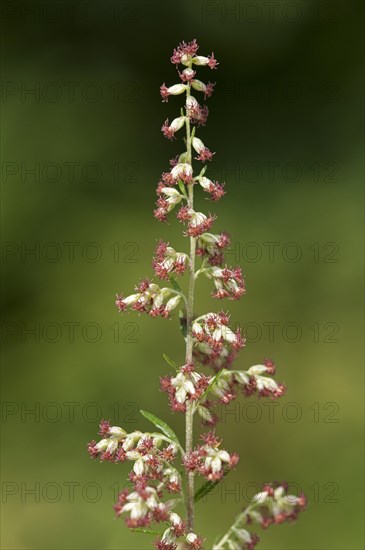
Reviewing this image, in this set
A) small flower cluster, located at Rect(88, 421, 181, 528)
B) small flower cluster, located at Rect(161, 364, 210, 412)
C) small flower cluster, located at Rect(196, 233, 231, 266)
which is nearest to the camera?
small flower cluster, located at Rect(88, 421, 181, 528)

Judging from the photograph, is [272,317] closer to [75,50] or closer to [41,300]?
[41,300]

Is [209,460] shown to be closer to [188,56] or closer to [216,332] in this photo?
[216,332]

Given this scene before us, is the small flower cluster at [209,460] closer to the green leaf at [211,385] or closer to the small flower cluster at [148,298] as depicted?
the green leaf at [211,385]

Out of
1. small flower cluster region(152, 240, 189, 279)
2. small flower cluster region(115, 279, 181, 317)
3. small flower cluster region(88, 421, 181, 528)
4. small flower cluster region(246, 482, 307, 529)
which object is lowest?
small flower cluster region(246, 482, 307, 529)

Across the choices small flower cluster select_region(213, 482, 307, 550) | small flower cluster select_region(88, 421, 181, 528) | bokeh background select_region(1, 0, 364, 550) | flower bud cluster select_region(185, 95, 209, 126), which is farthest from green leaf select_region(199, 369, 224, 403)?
bokeh background select_region(1, 0, 364, 550)

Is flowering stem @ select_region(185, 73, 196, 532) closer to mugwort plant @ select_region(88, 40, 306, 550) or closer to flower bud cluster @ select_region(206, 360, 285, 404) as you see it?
mugwort plant @ select_region(88, 40, 306, 550)

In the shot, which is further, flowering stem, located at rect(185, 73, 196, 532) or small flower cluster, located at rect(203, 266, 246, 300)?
small flower cluster, located at rect(203, 266, 246, 300)

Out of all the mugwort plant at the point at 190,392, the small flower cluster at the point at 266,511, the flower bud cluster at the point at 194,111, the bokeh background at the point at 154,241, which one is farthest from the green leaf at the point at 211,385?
the bokeh background at the point at 154,241

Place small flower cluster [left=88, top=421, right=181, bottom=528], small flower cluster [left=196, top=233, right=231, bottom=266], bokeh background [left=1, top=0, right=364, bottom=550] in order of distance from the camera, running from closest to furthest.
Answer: small flower cluster [left=88, top=421, right=181, bottom=528], small flower cluster [left=196, top=233, right=231, bottom=266], bokeh background [left=1, top=0, right=364, bottom=550]
